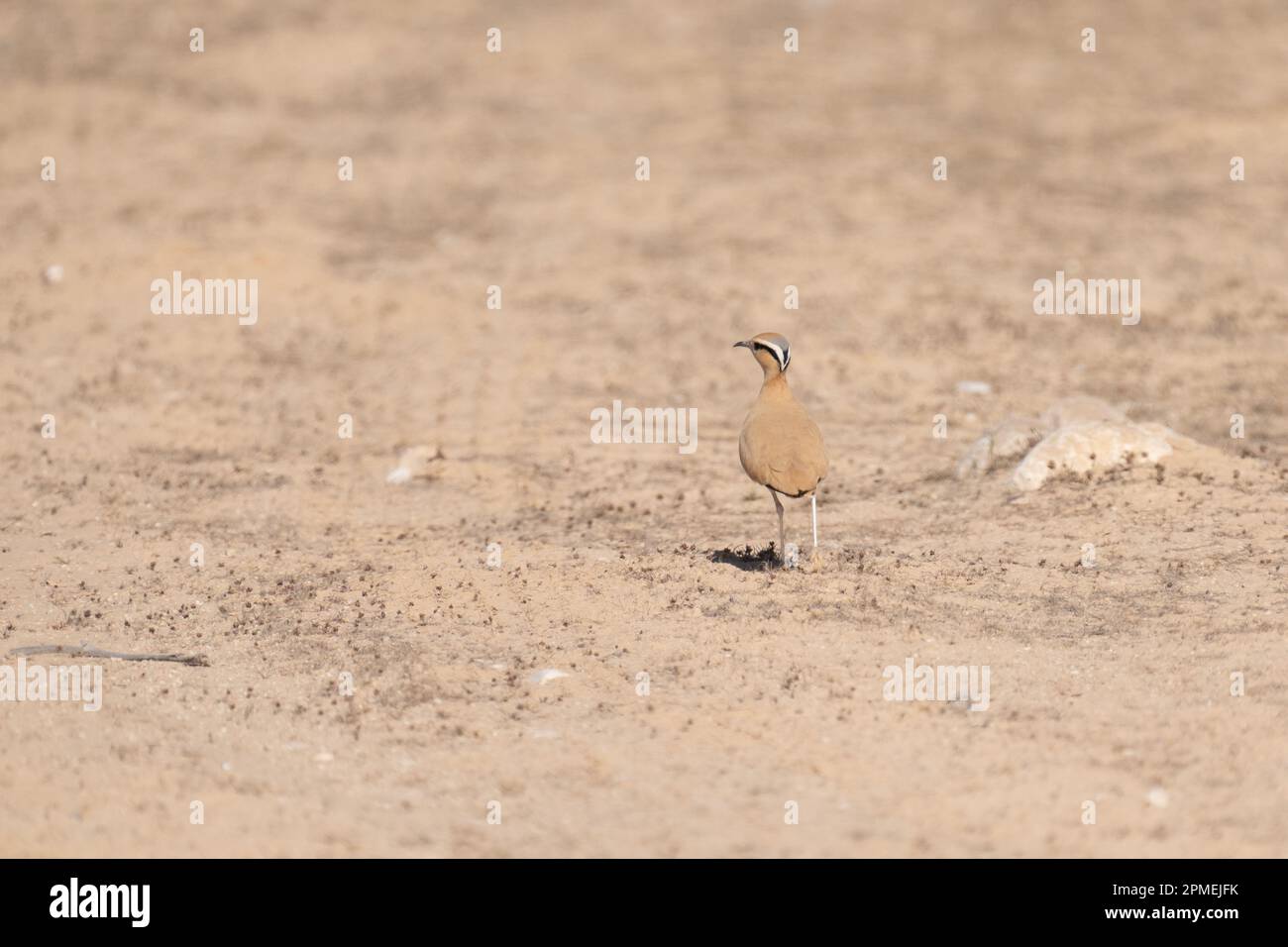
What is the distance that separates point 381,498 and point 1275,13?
59.7 feet

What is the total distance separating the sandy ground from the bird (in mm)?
671

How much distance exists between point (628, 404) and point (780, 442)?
5687mm

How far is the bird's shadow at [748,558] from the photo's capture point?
33.9ft

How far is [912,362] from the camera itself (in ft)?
52.6

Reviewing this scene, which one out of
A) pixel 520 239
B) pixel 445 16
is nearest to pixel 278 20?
pixel 445 16

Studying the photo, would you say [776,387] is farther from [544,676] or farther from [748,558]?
[544,676]

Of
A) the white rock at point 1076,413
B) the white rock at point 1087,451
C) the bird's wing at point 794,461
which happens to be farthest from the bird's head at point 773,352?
the white rock at point 1076,413

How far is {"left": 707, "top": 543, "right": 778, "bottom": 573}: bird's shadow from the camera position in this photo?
1033cm

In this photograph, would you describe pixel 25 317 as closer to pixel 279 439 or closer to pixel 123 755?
pixel 279 439
